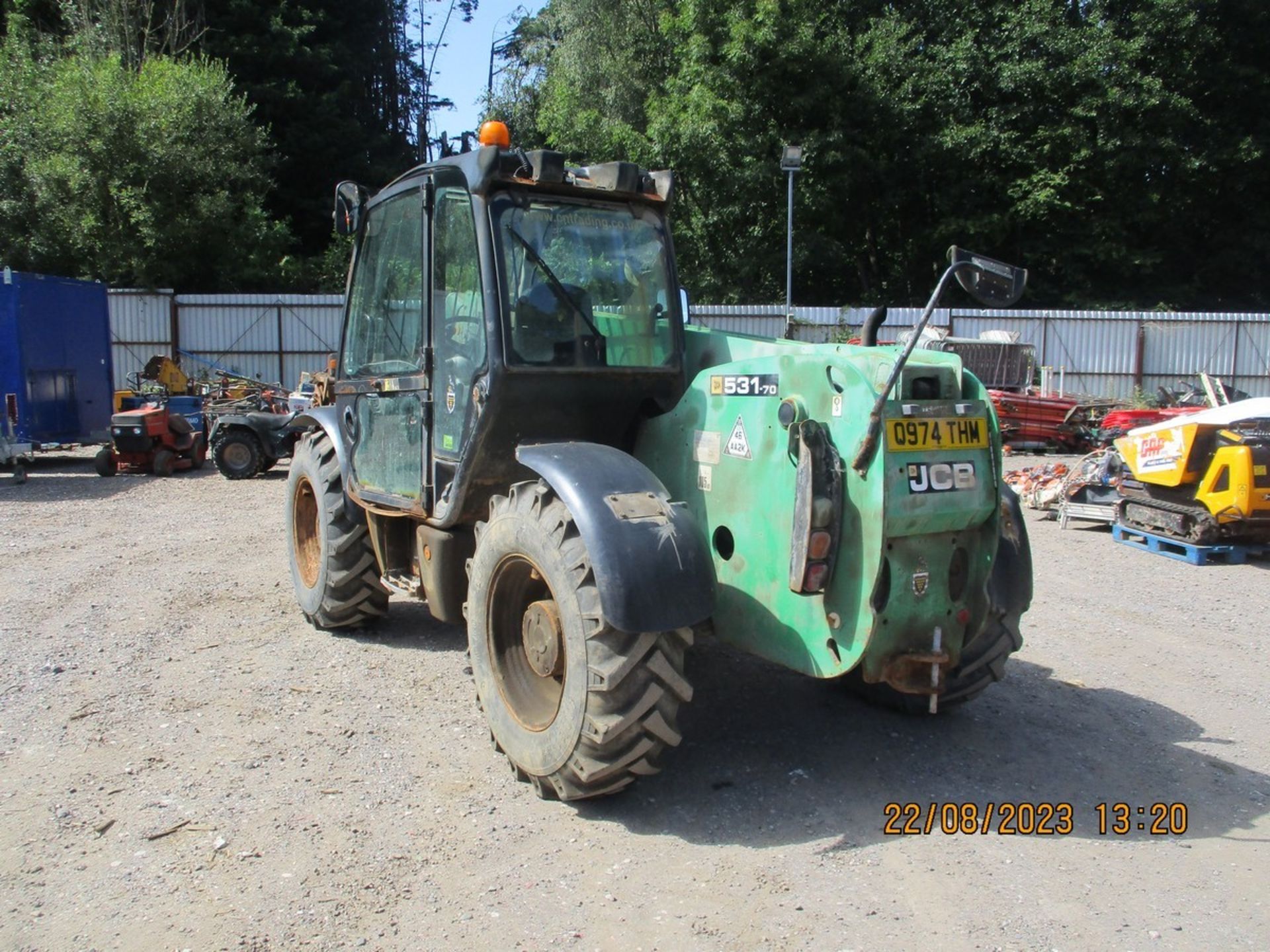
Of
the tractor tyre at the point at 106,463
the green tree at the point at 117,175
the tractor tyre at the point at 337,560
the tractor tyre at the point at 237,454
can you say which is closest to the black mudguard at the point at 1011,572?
the tractor tyre at the point at 337,560

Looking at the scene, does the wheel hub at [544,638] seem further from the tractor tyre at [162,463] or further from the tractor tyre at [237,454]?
the tractor tyre at [162,463]

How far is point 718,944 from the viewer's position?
121 inches

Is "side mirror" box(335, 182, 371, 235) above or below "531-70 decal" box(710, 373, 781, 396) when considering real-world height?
above

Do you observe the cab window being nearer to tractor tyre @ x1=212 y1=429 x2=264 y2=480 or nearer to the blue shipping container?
tractor tyre @ x1=212 y1=429 x2=264 y2=480

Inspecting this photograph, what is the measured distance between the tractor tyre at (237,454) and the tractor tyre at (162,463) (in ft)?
3.02

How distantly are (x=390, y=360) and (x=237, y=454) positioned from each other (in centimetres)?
969

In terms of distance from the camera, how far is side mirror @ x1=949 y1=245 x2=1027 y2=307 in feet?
11.0

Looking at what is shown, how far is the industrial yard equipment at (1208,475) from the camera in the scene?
8.57 meters

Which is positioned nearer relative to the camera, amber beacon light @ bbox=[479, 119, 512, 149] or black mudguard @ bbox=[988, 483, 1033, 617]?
black mudguard @ bbox=[988, 483, 1033, 617]

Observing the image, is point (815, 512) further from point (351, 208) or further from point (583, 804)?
point (351, 208)

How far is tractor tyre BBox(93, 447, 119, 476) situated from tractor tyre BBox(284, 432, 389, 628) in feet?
30.9

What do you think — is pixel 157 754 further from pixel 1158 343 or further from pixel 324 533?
pixel 1158 343

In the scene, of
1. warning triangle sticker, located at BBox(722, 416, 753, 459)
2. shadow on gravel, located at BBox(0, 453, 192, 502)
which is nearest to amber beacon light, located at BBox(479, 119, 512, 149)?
warning triangle sticker, located at BBox(722, 416, 753, 459)
